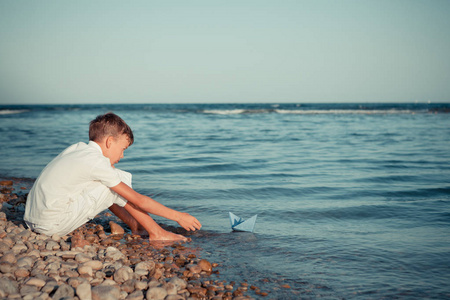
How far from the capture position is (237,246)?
384cm

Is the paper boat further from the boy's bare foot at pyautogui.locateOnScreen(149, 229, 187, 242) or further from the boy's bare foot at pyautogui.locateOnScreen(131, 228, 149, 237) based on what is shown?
the boy's bare foot at pyautogui.locateOnScreen(131, 228, 149, 237)

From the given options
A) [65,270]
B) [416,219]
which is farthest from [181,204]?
[416,219]

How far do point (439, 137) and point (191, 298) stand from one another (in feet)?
45.5

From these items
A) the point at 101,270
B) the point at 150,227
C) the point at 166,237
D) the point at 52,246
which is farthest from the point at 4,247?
the point at 166,237

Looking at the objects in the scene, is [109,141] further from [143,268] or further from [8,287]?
[8,287]

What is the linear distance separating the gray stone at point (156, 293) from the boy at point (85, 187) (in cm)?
94

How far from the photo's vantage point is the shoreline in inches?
97.1

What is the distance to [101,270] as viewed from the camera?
295cm

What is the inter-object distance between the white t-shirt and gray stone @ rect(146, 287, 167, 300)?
3.44ft

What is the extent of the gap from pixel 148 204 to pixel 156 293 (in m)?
1.00

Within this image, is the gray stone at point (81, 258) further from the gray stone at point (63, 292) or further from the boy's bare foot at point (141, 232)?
the boy's bare foot at point (141, 232)

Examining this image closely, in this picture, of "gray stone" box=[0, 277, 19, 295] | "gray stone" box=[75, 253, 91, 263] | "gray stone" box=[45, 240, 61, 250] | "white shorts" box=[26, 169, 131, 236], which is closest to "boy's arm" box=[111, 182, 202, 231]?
"white shorts" box=[26, 169, 131, 236]

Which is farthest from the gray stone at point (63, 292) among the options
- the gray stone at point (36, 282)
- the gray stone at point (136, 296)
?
the gray stone at point (136, 296)

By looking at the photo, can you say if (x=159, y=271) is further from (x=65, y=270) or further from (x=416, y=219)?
(x=416, y=219)
